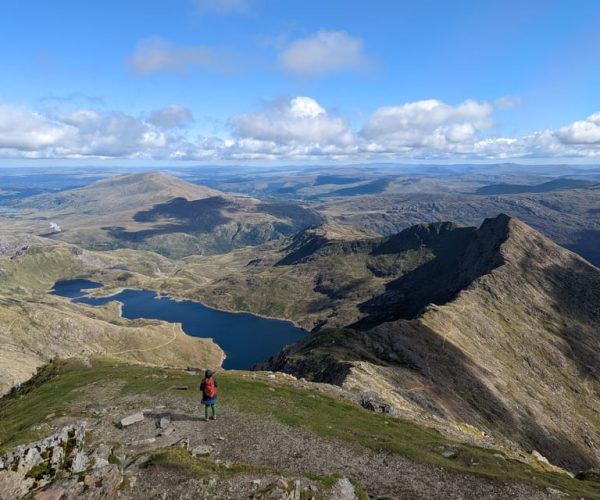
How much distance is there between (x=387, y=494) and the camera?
31.8 metres

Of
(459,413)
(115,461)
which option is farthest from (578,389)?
(115,461)

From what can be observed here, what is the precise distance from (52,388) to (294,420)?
149 ft

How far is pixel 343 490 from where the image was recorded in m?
29.6

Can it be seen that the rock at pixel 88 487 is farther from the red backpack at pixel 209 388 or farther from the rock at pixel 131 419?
the rock at pixel 131 419

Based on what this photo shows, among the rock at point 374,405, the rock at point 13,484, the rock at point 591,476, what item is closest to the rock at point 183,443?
the rock at point 13,484

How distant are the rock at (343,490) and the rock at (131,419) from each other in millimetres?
24110

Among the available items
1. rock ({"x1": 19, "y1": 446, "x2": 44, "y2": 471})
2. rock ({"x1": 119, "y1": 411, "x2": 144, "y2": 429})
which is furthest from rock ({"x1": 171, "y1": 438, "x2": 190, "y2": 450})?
rock ({"x1": 19, "y1": 446, "x2": 44, "y2": 471})

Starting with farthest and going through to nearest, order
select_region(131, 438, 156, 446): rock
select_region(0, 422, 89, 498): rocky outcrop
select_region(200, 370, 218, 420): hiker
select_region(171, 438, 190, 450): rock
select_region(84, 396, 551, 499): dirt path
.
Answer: select_region(200, 370, 218, 420): hiker → select_region(131, 438, 156, 446): rock → select_region(171, 438, 190, 450): rock → select_region(84, 396, 551, 499): dirt path → select_region(0, 422, 89, 498): rocky outcrop

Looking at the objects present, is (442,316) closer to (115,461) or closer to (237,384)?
(237,384)

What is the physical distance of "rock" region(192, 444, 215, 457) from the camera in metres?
36.3

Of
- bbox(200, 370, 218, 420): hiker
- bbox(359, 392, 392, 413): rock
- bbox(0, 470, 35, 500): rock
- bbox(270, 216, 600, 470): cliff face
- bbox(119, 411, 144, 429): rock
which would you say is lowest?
bbox(270, 216, 600, 470): cliff face

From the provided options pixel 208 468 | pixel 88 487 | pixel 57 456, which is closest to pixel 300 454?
pixel 208 468

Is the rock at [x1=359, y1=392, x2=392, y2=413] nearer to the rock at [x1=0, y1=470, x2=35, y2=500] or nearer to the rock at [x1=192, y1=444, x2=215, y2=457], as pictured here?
the rock at [x1=192, y1=444, x2=215, y2=457]

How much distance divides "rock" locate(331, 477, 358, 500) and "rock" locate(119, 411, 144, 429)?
24110mm
